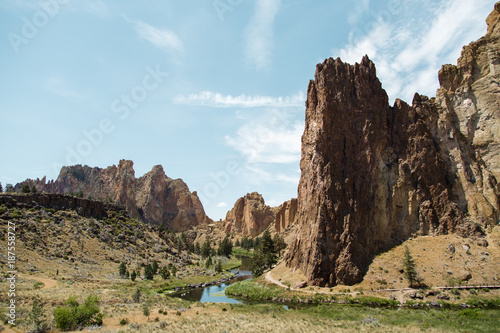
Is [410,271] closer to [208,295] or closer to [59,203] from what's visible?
[208,295]

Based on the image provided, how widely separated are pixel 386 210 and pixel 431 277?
17.4 meters

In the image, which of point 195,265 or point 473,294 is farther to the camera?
point 195,265

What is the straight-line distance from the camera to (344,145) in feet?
243

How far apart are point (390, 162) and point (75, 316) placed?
68586 millimetres

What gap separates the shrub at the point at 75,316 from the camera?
28.8 meters

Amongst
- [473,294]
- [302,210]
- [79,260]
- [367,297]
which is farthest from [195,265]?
[473,294]

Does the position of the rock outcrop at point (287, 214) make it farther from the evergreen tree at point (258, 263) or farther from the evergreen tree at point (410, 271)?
the evergreen tree at point (410, 271)

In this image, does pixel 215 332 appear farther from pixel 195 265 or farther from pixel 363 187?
pixel 195 265

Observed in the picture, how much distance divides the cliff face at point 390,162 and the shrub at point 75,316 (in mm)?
41255

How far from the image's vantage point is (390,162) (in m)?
74.1

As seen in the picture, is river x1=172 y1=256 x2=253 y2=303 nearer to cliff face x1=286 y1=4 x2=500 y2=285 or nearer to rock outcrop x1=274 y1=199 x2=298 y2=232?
cliff face x1=286 y1=4 x2=500 y2=285

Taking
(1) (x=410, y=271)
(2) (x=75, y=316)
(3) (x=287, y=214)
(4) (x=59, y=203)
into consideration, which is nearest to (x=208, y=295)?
(2) (x=75, y=316)

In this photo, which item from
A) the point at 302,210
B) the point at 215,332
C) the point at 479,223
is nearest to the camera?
the point at 215,332

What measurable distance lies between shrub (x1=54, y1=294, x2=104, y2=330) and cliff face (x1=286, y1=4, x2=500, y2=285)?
1624 inches
